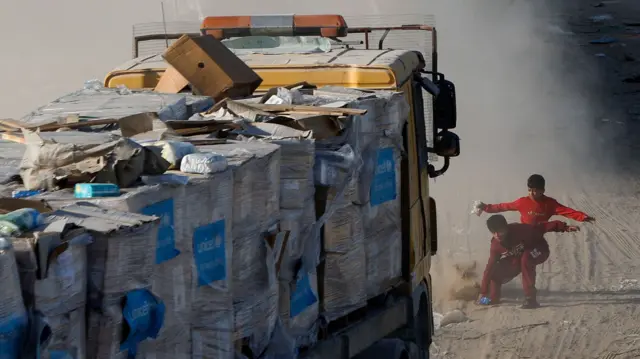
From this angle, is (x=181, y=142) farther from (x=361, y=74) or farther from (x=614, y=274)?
(x=614, y=274)

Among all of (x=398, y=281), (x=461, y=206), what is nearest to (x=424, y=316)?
(x=398, y=281)

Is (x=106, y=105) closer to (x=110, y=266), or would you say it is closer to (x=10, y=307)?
(x=110, y=266)

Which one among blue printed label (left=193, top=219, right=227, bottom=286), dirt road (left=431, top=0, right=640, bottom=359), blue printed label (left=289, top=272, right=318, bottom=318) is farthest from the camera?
dirt road (left=431, top=0, right=640, bottom=359)

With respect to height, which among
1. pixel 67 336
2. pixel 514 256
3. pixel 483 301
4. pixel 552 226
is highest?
pixel 67 336

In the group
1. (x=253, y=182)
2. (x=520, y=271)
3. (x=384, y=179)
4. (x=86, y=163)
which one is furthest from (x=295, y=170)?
(x=520, y=271)

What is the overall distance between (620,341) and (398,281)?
161 inches

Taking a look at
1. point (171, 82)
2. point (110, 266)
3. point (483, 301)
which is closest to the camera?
point (110, 266)

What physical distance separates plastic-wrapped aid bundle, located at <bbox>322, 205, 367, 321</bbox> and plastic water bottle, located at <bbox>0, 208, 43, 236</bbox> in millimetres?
2653

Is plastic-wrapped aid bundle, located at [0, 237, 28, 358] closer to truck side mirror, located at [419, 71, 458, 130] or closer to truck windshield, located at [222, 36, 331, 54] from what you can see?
truck windshield, located at [222, 36, 331, 54]

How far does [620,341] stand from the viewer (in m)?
11.6

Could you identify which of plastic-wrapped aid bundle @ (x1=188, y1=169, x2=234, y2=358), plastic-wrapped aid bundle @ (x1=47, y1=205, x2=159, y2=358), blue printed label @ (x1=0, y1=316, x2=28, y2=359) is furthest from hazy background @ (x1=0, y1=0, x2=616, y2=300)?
blue printed label @ (x1=0, y1=316, x2=28, y2=359)

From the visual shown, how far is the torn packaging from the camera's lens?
493 cm

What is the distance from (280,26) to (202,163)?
15.9 ft

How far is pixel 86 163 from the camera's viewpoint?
5.07 meters
